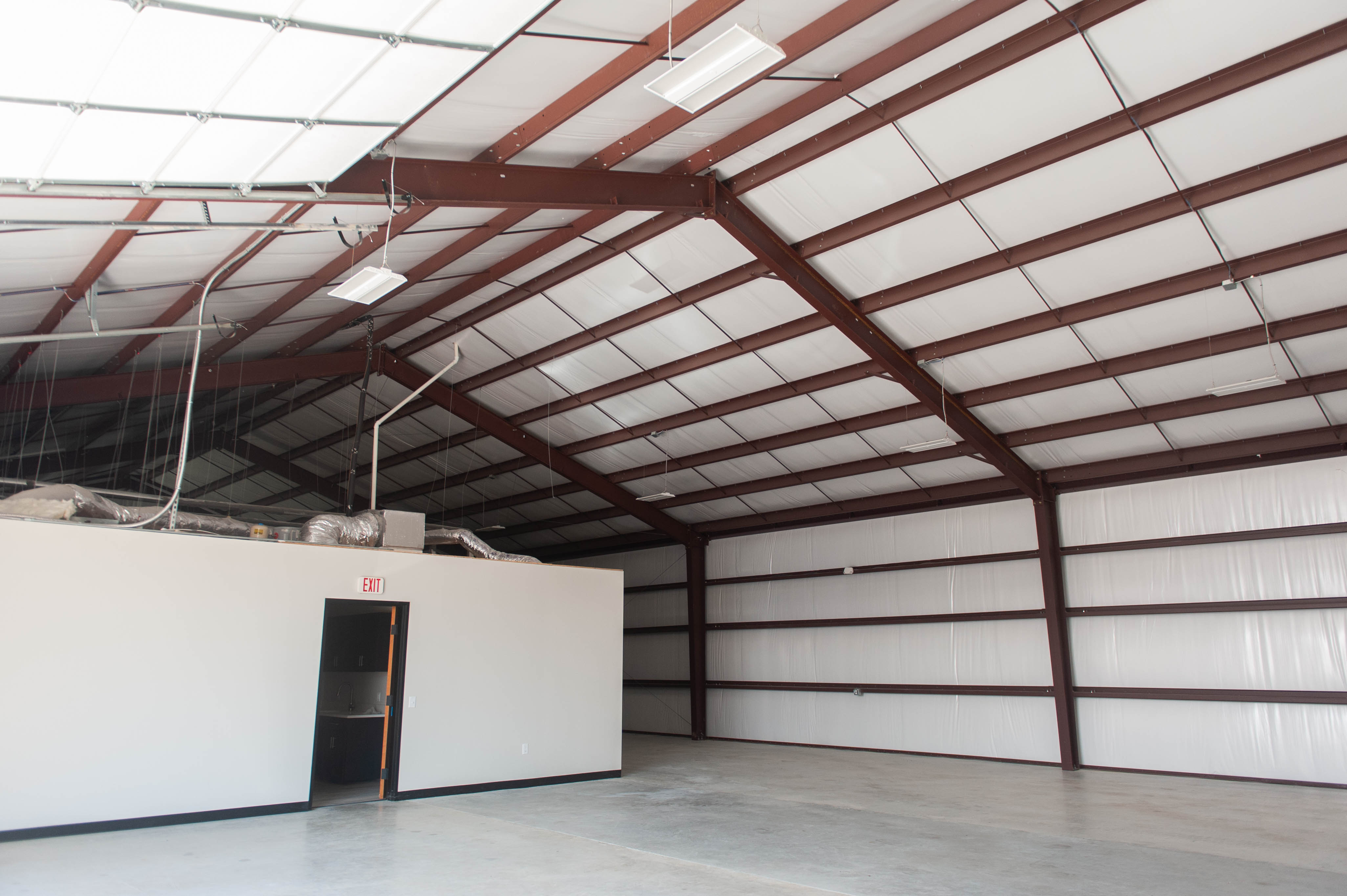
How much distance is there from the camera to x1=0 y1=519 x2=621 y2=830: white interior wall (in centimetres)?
789

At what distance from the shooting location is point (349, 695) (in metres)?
11.9

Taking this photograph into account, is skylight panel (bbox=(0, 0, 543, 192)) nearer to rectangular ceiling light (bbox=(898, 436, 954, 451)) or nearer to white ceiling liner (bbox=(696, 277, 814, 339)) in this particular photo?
white ceiling liner (bbox=(696, 277, 814, 339))

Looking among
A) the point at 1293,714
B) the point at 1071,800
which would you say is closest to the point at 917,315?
the point at 1071,800

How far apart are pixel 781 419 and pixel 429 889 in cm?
959

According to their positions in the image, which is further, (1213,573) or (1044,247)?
(1213,573)

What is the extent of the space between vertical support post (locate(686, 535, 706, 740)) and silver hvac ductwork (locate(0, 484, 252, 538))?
34.7ft

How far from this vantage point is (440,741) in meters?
10.7

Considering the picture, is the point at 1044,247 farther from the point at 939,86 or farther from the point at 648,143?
the point at 648,143

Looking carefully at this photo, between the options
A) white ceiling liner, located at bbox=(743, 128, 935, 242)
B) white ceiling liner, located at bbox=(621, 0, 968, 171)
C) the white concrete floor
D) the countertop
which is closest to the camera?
the white concrete floor

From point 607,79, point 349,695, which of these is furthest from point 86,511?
point 607,79

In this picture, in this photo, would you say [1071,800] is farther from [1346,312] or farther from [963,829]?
Result: [1346,312]

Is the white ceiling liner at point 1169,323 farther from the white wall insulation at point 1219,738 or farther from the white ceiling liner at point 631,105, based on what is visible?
the white ceiling liner at point 631,105

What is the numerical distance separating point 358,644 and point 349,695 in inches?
27.9

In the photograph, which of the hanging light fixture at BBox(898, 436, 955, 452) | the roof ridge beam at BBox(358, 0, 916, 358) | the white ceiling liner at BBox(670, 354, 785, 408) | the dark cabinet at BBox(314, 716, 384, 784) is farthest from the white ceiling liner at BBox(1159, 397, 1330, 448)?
the dark cabinet at BBox(314, 716, 384, 784)
